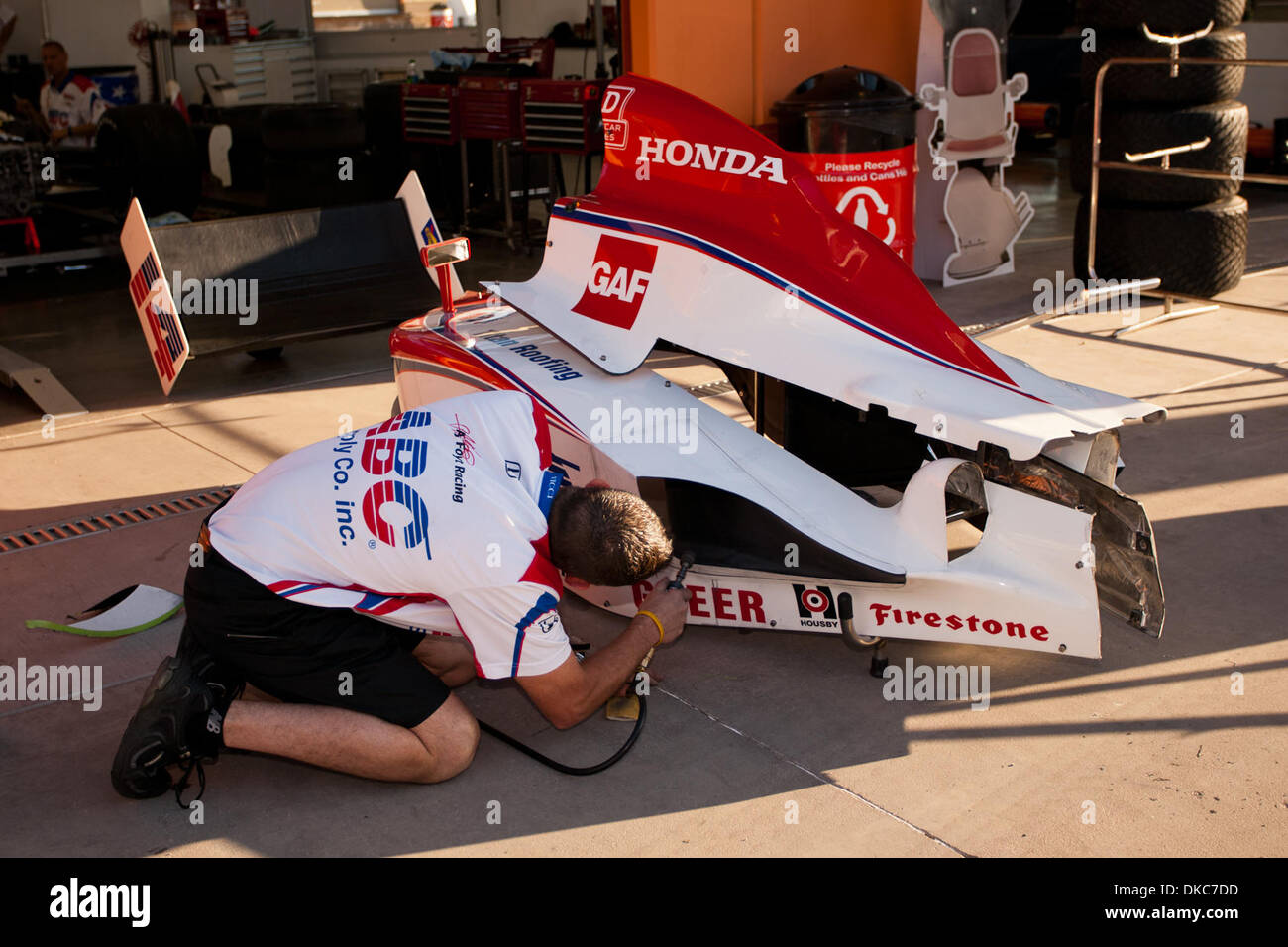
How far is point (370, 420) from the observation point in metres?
6.09

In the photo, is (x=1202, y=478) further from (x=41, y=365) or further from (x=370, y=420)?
(x=41, y=365)

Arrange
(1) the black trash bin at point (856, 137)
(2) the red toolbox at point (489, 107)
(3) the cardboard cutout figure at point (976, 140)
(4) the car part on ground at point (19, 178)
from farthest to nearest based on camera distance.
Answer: (2) the red toolbox at point (489, 107), (4) the car part on ground at point (19, 178), (3) the cardboard cutout figure at point (976, 140), (1) the black trash bin at point (856, 137)

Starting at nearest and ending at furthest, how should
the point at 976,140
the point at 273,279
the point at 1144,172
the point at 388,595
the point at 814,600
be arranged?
the point at 388,595
the point at 814,600
the point at 273,279
the point at 1144,172
the point at 976,140

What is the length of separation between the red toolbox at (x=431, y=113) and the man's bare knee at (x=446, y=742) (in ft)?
27.5

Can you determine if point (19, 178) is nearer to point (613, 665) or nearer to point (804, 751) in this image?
point (613, 665)

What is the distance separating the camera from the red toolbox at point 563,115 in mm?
9516

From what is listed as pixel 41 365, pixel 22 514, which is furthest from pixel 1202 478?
pixel 41 365

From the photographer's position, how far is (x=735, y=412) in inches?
238

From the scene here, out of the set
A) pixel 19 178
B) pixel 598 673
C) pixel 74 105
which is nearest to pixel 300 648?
pixel 598 673

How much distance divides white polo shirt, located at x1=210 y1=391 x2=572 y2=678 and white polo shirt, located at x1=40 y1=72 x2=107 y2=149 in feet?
33.0

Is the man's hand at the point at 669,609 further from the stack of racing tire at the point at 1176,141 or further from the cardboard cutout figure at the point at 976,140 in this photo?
the cardboard cutout figure at the point at 976,140

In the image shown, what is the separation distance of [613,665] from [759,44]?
563 centimetres

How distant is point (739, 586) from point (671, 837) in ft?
2.91

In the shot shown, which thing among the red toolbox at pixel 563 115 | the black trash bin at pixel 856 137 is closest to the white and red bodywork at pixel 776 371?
the black trash bin at pixel 856 137
